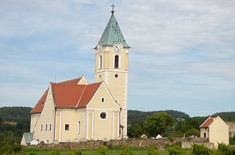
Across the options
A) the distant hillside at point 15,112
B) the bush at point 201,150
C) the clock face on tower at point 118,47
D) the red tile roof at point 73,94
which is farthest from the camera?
the distant hillside at point 15,112

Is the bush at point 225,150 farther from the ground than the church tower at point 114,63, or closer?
closer

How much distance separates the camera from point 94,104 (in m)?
61.5

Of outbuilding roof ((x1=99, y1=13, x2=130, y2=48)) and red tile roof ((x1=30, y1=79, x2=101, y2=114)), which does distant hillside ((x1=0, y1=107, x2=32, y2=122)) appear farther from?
red tile roof ((x1=30, y1=79, x2=101, y2=114))

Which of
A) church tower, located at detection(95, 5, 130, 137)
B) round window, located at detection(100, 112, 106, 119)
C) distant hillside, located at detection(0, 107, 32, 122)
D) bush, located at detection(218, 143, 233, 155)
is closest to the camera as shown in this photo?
bush, located at detection(218, 143, 233, 155)

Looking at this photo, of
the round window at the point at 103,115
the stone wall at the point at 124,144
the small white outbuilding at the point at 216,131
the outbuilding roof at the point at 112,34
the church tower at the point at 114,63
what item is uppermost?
the outbuilding roof at the point at 112,34

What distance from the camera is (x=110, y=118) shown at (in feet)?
205

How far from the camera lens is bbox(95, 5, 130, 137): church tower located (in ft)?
230

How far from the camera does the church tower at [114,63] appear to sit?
230 ft

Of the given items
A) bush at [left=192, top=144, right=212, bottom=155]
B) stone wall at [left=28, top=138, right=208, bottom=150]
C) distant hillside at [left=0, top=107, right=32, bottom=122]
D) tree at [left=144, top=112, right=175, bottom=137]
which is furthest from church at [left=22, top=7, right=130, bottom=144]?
distant hillside at [left=0, top=107, right=32, bottom=122]

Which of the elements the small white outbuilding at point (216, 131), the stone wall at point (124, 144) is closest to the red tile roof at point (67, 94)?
the stone wall at point (124, 144)

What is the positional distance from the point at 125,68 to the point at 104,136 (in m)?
13.6

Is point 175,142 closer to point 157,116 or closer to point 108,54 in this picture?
point 108,54

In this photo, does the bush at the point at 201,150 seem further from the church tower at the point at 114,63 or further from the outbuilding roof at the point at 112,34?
the outbuilding roof at the point at 112,34

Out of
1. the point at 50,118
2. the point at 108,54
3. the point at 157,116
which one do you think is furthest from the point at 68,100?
the point at 157,116
